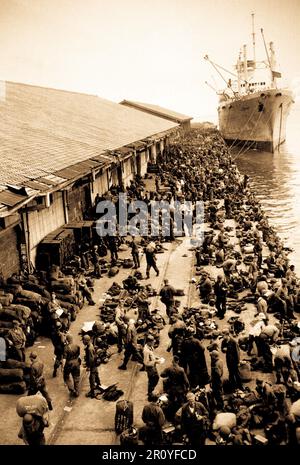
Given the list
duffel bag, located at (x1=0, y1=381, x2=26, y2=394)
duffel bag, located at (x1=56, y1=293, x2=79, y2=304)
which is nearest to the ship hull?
duffel bag, located at (x1=56, y1=293, x2=79, y2=304)

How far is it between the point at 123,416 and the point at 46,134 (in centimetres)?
1677

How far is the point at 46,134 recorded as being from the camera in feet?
70.5

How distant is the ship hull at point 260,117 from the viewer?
5941 centimetres

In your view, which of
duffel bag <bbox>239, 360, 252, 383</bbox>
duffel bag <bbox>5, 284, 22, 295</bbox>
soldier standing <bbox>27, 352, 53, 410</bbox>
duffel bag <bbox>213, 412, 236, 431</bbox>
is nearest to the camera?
duffel bag <bbox>213, 412, 236, 431</bbox>

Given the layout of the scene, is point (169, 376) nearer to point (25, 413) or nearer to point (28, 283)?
point (25, 413)

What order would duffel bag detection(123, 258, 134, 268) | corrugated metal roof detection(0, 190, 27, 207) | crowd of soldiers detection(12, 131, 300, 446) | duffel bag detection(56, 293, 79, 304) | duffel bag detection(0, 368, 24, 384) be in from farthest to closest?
duffel bag detection(123, 258, 134, 268) → duffel bag detection(56, 293, 79, 304) → corrugated metal roof detection(0, 190, 27, 207) → duffel bag detection(0, 368, 24, 384) → crowd of soldiers detection(12, 131, 300, 446)

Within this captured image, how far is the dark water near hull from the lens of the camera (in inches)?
1080

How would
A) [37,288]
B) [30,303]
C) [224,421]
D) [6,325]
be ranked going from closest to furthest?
[224,421] → [6,325] → [30,303] → [37,288]

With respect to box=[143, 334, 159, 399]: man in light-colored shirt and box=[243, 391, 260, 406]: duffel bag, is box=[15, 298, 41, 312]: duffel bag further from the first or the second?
box=[243, 391, 260, 406]: duffel bag

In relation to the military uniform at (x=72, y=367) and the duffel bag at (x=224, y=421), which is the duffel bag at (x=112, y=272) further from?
the duffel bag at (x=224, y=421)

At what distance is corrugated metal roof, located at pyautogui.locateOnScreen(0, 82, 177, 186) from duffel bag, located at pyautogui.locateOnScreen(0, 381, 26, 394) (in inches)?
235

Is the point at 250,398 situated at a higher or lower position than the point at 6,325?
lower

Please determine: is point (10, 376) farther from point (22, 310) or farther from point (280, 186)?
point (280, 186)

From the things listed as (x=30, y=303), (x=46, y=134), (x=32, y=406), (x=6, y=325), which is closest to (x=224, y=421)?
(x=32, y=406)
